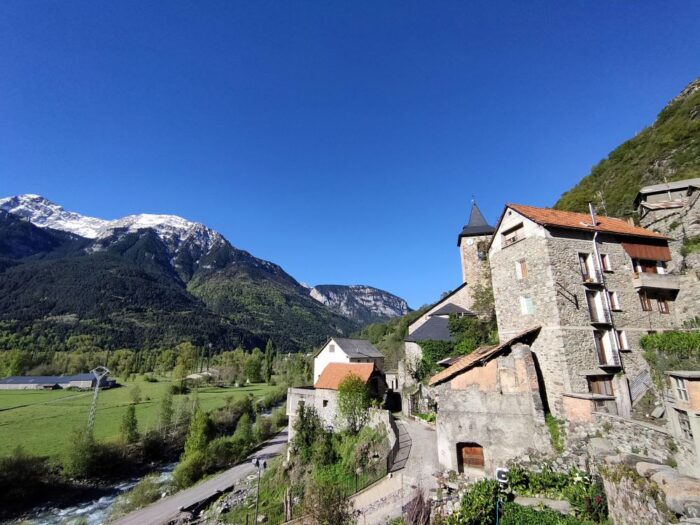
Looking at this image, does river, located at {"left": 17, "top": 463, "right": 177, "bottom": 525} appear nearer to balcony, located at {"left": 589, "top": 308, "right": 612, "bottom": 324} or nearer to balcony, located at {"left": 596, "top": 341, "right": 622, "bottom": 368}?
balcony, located at {"left": 596, "top": 341, "right": 622, "bottom": 368}

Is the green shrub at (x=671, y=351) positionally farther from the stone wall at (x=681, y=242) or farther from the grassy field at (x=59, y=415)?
the grassy field at (x=59, y=415)

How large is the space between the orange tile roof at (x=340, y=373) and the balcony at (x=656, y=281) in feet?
71.4

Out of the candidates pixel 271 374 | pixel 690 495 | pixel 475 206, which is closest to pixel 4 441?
pixel 690 495

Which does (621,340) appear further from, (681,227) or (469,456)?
(681,227)

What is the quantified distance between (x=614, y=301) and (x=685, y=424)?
9.05 meters

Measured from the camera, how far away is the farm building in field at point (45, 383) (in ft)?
229

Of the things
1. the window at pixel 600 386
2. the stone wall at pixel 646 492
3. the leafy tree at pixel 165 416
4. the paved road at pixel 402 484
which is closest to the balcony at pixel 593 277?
the window at pixel 600 386

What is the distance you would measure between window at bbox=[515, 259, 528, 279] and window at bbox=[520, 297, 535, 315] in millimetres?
1164

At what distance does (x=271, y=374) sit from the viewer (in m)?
101

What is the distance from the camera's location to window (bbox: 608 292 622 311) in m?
16.1

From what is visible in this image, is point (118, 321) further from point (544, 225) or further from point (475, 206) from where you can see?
point (544, 225)

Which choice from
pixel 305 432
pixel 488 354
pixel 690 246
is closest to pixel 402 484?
pixel 488 354

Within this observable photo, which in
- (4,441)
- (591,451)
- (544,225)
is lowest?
(4,441)

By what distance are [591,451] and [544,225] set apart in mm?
9682
